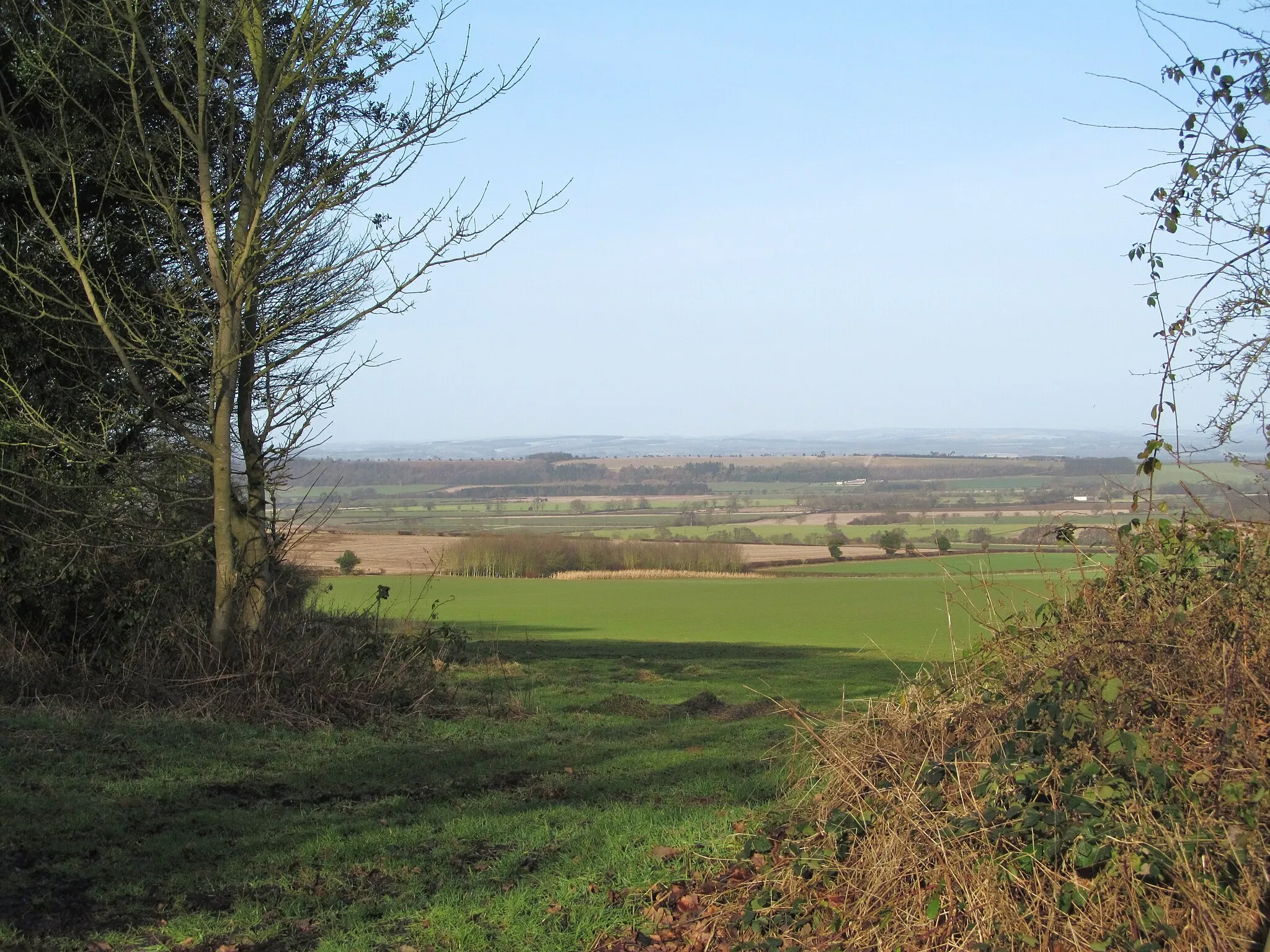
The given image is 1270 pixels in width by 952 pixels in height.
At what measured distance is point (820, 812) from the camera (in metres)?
4.89

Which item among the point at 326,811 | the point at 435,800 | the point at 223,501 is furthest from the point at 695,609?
the point at 326,811

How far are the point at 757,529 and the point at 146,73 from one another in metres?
66.0

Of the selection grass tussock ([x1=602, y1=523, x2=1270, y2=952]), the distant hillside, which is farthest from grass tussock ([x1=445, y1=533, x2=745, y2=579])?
grass tussock ([x1=602, y1=523, x2=1270, y2=952])

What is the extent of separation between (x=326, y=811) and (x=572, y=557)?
50.0 meters

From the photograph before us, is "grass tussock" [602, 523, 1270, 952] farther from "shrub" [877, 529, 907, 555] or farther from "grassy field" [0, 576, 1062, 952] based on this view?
"shrub" [877, 529, 907, 555]

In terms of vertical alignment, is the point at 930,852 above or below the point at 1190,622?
below

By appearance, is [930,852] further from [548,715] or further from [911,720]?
[548,715]

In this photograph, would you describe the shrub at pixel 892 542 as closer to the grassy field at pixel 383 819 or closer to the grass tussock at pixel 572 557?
the grass tussock at pixel 572 557

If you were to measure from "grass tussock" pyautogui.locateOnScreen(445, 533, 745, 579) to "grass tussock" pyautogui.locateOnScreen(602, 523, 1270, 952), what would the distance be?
48337 mm

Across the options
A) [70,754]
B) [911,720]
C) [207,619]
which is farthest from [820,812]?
Result: [207,619]

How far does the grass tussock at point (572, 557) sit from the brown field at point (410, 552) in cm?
108

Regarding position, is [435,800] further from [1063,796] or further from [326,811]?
[1063,796]

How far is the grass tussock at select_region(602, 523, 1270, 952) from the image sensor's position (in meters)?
3.70

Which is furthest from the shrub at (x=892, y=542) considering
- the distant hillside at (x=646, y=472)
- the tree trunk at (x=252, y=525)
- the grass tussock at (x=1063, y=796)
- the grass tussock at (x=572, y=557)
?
the grass tussock at (x=1063, y=796)
